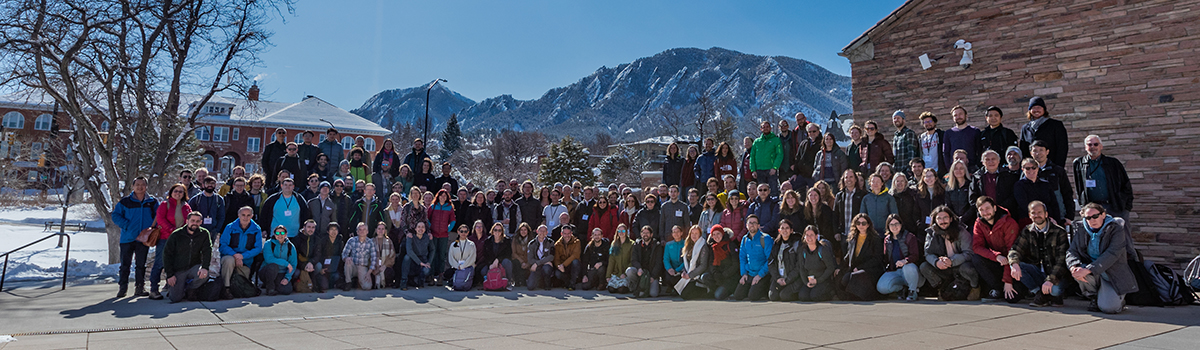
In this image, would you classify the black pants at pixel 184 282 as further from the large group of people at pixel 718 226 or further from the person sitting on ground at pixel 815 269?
the person sitting on ground at pixel 815 269

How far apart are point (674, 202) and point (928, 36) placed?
20.3 ft

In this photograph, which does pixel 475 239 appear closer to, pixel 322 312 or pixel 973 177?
pixel 322 312

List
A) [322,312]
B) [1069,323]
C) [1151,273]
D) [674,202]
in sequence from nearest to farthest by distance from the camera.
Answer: [1069,323] < [1151,273] < [322,312] < [674,202]

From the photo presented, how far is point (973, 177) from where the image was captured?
8.06 meters

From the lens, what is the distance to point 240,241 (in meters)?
9.20

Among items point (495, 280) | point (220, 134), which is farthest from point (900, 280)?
point (220, 134)

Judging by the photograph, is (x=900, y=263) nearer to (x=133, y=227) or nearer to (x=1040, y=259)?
(x=1040, y=259)

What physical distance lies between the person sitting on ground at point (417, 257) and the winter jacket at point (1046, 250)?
27.4 ft

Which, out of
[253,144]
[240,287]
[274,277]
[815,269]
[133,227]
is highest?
[253,144]

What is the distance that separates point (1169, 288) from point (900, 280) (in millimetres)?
2513

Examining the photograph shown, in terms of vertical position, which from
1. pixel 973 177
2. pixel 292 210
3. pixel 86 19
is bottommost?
pixel 292 210

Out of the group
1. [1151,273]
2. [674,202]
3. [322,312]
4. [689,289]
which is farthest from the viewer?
[674,202]

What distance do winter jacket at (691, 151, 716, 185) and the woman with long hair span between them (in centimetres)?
402

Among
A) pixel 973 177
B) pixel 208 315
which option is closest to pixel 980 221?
pixel 973 177
